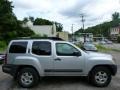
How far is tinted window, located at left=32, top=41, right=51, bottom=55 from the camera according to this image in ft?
32.9

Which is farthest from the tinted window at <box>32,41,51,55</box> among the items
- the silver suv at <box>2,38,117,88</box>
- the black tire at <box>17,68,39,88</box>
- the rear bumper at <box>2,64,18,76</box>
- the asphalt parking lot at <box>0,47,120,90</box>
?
the asphalt parking lot at <box>0,47,120,90</box>

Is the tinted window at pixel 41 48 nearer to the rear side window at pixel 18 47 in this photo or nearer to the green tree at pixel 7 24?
the rear side window at pixel 18 47

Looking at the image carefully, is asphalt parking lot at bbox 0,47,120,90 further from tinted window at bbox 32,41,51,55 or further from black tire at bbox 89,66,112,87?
tinted window at bbox 32,41,51,55

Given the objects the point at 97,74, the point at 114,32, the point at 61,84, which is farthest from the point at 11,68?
the point at 114,32

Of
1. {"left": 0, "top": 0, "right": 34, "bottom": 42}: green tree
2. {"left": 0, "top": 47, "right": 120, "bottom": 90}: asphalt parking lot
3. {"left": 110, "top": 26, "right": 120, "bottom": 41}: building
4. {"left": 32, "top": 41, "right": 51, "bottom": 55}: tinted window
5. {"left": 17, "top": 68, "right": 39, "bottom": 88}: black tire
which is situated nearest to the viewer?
{"left": 0, "top": 47, "right": 120, "bottom": 90}: asphalt parking lot

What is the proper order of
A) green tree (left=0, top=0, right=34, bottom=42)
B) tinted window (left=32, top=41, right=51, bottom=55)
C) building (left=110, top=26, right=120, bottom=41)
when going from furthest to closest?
building (left=110, top=26, right=120, bottom=41)
green tree (left=0, top=0, right=34, bottom=42)
tinted window (left=32, top=41, right=51, bottom=55)

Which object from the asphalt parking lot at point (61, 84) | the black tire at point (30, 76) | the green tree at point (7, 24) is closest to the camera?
the asphalt parking lot at point (61, 84)

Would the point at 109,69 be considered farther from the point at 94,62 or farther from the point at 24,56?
the point at 24,56

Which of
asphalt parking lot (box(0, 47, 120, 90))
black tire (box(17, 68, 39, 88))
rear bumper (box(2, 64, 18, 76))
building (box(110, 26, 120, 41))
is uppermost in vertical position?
building (box(110, 26, 120, 41))

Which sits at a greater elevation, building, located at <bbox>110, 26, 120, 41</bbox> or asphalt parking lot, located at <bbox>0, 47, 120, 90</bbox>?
building, located at <bbox>110, 26, 120, 41</bbox>

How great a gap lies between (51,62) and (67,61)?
60 cm

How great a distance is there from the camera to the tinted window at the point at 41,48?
32.9ft

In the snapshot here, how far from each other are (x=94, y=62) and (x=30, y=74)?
2.44 metres

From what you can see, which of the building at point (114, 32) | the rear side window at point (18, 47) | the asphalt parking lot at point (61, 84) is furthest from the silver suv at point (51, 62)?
the building at point (114, 32)
